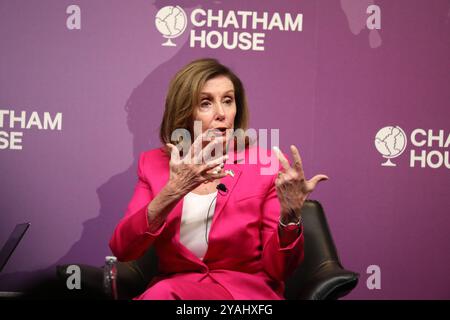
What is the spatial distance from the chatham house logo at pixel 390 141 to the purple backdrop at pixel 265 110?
0.03 meters

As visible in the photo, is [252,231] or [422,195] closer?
[252,231]

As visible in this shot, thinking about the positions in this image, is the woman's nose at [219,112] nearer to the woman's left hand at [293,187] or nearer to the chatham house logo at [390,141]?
the woman's left hand at [293,187]

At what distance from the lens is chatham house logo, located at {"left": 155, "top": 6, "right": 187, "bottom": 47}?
10.8 feet

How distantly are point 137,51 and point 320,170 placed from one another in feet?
4.06

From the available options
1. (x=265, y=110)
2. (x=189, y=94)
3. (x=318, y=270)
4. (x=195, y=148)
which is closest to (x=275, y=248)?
(x=318, y=270)

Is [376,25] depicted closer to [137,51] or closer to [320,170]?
[320,170]

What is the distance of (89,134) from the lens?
3.30 metres

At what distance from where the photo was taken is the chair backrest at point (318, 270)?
2268 millimetres

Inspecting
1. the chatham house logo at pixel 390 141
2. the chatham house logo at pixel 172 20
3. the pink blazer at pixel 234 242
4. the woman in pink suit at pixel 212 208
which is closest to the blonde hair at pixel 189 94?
the woman in pink suit at pixel 212 208

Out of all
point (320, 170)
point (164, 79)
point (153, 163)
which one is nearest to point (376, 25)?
point (320, 170)

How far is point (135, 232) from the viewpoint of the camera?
2.27 metres

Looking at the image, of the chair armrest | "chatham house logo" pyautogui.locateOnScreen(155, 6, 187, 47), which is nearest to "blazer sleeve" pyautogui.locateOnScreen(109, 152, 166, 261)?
the chair armrest

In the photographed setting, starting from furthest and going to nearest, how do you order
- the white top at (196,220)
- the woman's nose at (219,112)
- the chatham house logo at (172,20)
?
the chatham house logo at (172,20), the woman's nose at (219,112), the white top at (196,220)

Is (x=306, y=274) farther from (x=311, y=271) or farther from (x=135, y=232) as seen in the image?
(x=135, y=232)
